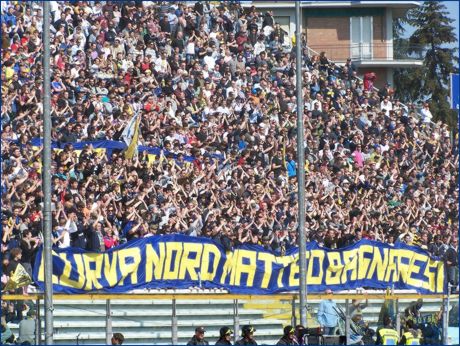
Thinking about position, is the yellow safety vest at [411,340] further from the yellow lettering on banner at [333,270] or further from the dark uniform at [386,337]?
the yellow lettering on banner at [333,270]

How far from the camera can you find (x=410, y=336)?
2198 cm

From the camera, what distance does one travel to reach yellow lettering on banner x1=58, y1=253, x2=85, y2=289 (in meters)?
24.1

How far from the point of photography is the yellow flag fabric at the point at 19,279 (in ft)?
74.9

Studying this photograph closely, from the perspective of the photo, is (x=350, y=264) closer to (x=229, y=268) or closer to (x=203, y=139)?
(x=229, y=268)

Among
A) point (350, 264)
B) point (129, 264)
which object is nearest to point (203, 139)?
point (350, 264)

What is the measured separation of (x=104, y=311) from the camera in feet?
75.0

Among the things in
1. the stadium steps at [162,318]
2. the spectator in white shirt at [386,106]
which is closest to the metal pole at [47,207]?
the stadium steps at [162,318]

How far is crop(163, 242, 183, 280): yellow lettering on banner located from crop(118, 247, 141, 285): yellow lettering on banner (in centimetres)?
59

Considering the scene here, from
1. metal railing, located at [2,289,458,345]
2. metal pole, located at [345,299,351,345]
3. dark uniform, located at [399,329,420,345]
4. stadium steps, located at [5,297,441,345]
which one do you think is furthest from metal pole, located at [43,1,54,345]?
dark uniform, located at [399,329,420,345]

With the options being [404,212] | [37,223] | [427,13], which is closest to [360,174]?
[404,212]

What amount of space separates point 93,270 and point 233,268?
10.3ft

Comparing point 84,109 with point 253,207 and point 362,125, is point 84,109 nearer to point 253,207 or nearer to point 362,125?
point 253,207

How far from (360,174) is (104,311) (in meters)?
12.4

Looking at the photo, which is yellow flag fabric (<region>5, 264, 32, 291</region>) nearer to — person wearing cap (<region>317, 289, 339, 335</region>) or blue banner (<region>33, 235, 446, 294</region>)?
blue banner (<region>33, 235, 446, 294</region>)
